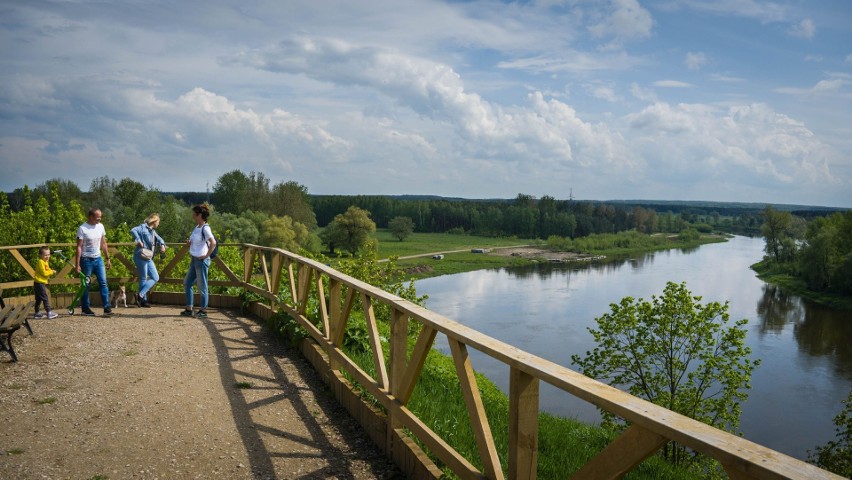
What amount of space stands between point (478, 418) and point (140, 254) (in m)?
9.33

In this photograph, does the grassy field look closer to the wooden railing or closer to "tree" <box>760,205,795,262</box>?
"tree" <box>760,205,795,262</box>

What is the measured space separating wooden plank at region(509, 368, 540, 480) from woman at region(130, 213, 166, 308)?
9.64 metres

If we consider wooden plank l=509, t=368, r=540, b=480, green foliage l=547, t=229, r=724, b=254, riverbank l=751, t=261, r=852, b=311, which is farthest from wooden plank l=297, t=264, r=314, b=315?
green foliage l=547, t=229, r=724, b=254

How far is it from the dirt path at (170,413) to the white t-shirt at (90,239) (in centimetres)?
177

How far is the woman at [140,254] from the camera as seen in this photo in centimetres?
1120

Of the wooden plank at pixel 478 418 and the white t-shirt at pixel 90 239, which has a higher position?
the white t-shirt at pixel 90 239

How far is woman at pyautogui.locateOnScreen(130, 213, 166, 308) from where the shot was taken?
1120 cm

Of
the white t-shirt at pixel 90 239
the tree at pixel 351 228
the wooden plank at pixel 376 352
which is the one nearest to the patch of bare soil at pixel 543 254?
the tree at pixel 351 228

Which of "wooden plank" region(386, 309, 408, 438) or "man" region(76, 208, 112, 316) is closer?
"wooden plank" region(386, 309, 408, 438)

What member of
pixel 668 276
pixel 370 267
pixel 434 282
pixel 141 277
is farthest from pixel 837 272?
pixel 141 277

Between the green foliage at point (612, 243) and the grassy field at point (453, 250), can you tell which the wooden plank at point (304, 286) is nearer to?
the grassy field at point (453, 250)

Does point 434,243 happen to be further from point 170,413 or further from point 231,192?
point 170,413

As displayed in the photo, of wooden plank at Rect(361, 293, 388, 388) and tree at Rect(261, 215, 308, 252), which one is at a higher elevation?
wooden plank at Rect(361, 293, 388, 388)

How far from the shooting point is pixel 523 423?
3119 millimetres
